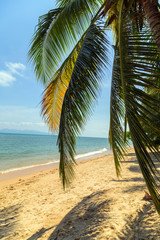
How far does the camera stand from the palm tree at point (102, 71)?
153 cm

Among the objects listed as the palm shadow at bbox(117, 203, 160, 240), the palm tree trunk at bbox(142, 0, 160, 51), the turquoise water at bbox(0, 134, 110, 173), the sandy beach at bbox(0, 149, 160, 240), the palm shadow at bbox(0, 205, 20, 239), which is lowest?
the turquoise water at bbox(0, 134, 110, 173)

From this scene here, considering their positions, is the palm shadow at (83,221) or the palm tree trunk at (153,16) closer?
the palm tree trunk at (153,16)

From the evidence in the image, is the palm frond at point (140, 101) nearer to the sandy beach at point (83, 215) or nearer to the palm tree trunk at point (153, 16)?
the palm tree trunk at point (153, 16)

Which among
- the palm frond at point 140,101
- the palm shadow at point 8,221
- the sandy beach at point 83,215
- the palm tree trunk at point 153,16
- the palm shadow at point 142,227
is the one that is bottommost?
the palm shadow at point 8,221

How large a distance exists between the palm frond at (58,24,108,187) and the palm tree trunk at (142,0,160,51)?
0.85 metres

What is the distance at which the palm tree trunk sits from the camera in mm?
1916

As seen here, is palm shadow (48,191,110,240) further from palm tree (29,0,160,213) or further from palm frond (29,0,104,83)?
palm frond (29,0,104,83)

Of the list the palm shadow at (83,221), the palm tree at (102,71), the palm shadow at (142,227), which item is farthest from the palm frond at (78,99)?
the palm shadow at (142,227)

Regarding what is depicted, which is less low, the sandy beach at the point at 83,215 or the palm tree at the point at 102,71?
the palm tree at the point at 102,71

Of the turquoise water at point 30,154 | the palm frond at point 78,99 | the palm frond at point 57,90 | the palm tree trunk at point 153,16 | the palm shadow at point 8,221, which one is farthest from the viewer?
the turquoise water at point 30,154

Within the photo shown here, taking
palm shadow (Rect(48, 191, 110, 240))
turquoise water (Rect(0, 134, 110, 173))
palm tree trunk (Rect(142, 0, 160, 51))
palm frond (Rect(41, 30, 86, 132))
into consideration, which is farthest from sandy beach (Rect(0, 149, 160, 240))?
palm tree trunk (Rect(142, 0, 160, 51))

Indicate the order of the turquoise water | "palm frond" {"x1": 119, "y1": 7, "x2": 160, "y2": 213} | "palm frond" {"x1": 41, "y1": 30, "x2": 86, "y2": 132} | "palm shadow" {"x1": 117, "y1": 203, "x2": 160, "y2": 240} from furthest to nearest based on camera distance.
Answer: the turquoise water < "palm frond" {"x1": 41, "y1": 30, "x2": 86, "y2": 132} < "palm shadow" {"x1": 117, "y1": 203, "x2": 160, "y2": 240} < "palm frond" {"x1": 119, "y1": 7, "x2": 160, "y2": 213}

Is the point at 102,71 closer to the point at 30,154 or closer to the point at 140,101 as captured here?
the point at 140,101

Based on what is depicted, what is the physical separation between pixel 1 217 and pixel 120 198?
9.05 ft
